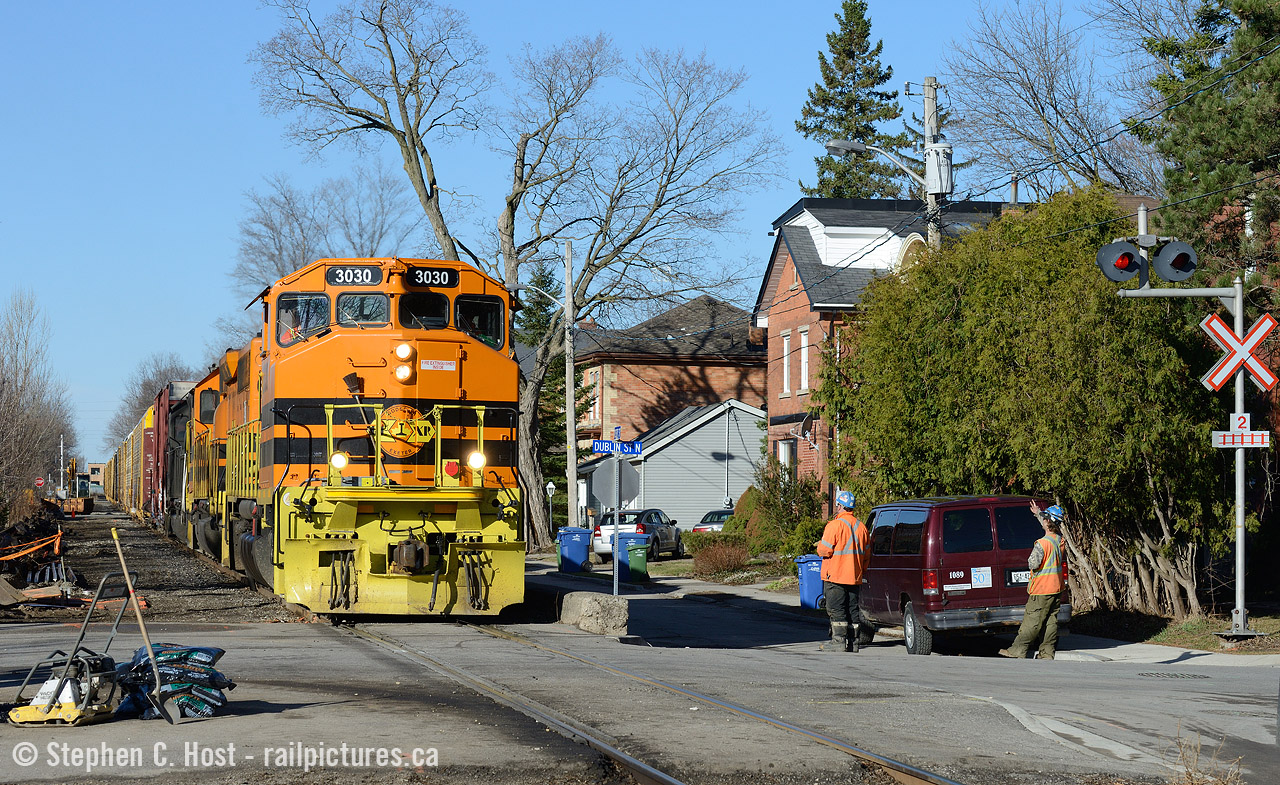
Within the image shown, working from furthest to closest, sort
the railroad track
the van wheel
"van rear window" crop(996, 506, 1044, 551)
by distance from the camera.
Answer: the van wheel
"van rear window" crop(996, 506, 1044, 551)
the railroad track

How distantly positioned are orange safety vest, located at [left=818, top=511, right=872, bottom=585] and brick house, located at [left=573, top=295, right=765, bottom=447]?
Result: 134 ft

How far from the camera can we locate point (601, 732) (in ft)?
27.1

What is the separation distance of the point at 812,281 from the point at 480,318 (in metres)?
22.3

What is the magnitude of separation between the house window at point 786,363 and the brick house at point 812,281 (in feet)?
0.10

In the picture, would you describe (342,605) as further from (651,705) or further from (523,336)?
(523,336)

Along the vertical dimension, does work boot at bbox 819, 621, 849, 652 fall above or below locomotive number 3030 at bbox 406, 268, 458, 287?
below

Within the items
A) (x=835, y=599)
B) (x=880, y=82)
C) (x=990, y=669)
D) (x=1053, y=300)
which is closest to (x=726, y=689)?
(x=990, y=669)

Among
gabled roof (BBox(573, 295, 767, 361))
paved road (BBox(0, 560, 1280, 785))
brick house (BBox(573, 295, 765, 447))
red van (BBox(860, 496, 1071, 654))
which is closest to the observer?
paved road (BBox(0, 560, 1280, 785))

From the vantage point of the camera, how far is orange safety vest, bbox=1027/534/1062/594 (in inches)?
571

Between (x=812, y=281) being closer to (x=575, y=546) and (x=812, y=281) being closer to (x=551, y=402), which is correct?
(x=575, y=546)

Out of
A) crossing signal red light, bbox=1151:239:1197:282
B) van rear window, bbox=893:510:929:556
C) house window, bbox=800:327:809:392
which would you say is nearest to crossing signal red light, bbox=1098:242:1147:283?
crossing signal red light, bbox=1151:239:1197:282

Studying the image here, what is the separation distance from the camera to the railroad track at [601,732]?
23.1ft

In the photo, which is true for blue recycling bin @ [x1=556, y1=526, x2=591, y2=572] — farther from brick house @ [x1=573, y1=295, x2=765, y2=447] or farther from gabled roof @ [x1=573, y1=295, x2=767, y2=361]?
brick house @ [x1=573, y1=295, x2=765, y2=447]

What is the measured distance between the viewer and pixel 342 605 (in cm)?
1443
